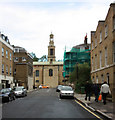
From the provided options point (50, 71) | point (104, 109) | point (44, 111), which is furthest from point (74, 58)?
point (44, 111)

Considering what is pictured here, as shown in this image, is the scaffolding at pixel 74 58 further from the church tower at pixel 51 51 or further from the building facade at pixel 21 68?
the church tower at pixel 51 51

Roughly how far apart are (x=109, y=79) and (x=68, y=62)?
43674mm

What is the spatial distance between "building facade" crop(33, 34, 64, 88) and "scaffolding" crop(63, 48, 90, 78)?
1167 inches

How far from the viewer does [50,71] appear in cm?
9700

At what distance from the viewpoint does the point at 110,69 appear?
21391 millimetres

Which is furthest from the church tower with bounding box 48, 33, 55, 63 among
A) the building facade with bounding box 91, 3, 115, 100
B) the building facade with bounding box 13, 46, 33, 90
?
the building facade with bounding box 91, 3, 115, 100

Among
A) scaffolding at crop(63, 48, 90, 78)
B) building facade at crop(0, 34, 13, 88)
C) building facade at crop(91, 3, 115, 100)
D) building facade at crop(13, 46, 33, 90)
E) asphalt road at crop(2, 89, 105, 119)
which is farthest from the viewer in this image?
scaffolding at crop(63, 48, 90, 78)

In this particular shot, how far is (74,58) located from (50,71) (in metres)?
35.2

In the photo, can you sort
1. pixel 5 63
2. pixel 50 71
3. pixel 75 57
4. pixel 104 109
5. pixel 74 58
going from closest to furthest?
pixel 104 109 < pixel 5 63 < pixel 75 57 < pixel 74 58 < pixel 50 71

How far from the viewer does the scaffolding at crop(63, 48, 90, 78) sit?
5828 centimetres

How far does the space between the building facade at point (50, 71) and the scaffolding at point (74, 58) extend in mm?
29653

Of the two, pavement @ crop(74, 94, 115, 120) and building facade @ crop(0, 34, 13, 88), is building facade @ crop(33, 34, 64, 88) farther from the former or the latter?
pavement @ crop(74, 94, 115, 120)

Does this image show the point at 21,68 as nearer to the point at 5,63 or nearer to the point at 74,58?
the point at 74,58

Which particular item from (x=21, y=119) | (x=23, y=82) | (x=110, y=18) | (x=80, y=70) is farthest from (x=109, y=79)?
(x=23, y=82)
